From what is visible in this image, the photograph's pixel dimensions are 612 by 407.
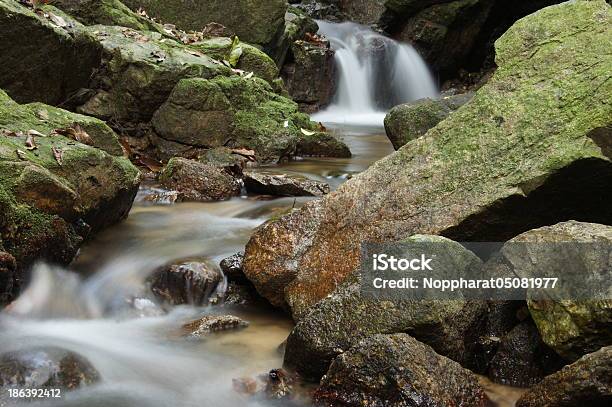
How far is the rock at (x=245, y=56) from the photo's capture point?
10.8 metres

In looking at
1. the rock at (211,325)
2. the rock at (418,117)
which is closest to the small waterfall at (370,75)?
the rock at (418,117)

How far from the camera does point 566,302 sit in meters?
3.17

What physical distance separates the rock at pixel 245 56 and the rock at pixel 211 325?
7203 millimetres

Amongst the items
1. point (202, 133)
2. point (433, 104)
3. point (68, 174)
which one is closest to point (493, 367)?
point (68, 174)

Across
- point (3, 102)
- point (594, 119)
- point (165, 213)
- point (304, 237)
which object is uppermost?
point (594, 119)

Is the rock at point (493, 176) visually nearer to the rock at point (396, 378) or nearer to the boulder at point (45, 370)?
the rock at point (396, 378)

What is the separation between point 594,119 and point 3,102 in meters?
4.63

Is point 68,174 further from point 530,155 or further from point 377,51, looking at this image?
point 377,51

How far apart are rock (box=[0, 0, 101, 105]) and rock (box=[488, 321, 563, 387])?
6079 millimetres

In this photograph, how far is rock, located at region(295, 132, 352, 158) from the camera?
9.98 meters

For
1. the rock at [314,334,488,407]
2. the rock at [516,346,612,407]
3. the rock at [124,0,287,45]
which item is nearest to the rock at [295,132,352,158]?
the rock at [124,0,287,45]

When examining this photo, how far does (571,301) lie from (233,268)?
2.52 m

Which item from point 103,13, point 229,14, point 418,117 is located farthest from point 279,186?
point 229,14
